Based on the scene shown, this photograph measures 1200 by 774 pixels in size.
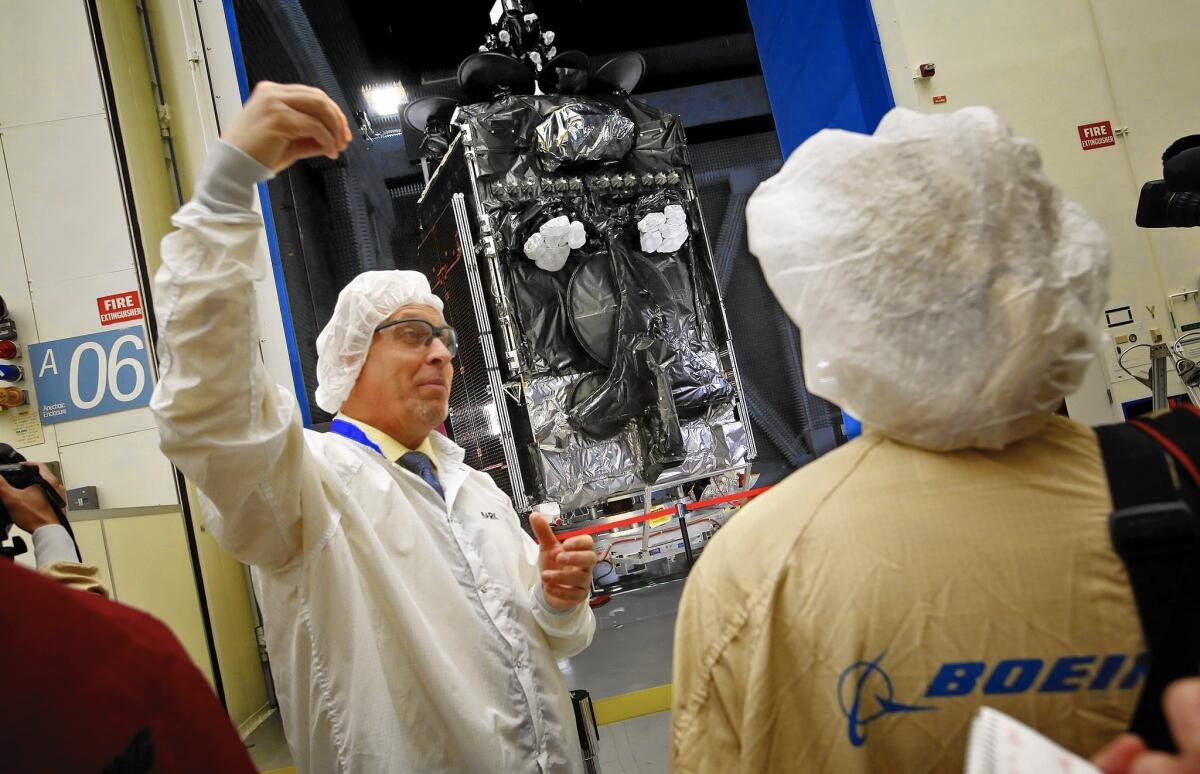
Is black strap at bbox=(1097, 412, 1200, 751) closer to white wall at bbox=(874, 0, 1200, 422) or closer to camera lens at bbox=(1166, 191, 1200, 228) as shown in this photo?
camera lens at bbox=(1166, 191, 1200, 228)

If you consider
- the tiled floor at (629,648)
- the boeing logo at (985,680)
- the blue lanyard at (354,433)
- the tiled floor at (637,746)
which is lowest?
the tiled floor at (637,746)

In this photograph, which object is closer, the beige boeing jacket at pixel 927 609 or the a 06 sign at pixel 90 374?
the beige boeing jacket at pixel 927 609

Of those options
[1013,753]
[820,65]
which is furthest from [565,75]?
[1013,753]

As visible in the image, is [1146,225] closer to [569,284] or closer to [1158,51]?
[1158,51]

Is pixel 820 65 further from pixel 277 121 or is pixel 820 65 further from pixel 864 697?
pixel 864 697

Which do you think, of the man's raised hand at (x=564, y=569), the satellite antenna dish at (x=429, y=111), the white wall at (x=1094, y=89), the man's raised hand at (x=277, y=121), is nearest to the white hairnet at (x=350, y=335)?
the man's raised hand at (x=564, y=569)

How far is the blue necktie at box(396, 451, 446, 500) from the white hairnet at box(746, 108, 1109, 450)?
4.19 feet

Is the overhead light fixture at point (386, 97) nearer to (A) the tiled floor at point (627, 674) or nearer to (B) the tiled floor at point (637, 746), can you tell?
(A) the tiled floor at point (627, 674)

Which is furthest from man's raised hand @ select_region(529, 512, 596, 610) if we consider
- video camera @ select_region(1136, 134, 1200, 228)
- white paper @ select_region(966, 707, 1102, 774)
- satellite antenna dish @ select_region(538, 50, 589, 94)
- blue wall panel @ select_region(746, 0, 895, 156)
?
satellite antenna dish @ select_region(538, 50, 589, 94)

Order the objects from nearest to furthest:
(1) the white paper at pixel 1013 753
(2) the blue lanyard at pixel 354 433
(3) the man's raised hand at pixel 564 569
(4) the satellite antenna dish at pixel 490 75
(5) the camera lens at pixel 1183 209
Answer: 1. (1) the white paper at pixel 1013 753
2. (3) the man's raised hand at pixel 564 569
3. (2) the blue lanyard at pixel 354 433
4. (5) the camera lens at pixel 1183 209
5. (4) the satellite antenna dish at pixel 490 75

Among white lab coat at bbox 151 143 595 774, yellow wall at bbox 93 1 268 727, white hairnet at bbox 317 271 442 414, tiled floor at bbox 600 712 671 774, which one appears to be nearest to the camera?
white lab coat at bbox 151 143 595 774

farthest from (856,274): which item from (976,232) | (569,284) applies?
Result: (569,284)

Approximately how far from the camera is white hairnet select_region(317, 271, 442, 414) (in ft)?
6.73

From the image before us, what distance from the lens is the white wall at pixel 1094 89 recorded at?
305 cm
